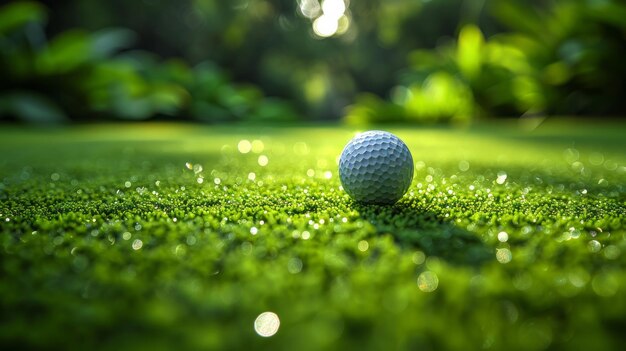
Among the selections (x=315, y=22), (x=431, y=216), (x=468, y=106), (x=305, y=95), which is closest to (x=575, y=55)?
(x=468, y=106)

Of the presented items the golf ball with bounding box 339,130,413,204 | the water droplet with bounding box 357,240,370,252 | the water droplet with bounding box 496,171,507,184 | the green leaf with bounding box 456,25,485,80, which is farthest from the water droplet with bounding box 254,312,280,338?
the green leaf with bounding box 456,25,485,80

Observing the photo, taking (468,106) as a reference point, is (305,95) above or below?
above

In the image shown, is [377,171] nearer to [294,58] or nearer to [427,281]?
[427,281]

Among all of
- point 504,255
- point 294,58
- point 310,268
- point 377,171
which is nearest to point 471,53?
point 377,171

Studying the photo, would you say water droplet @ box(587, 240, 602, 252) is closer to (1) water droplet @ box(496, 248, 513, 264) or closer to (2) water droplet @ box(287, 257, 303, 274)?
(1) water droplet @ box(496, 248, 513, 264)

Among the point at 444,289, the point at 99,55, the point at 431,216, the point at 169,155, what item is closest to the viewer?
the point at 444,289

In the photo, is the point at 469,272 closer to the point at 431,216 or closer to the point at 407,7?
the point at 431,216

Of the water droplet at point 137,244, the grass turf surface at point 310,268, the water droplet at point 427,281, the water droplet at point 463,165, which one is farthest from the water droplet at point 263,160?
the water droplet at point 427,281

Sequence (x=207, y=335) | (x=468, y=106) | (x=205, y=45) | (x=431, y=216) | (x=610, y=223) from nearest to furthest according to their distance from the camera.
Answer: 1. (x=207, y=335)
2. (x=610, y=223)
3. (x=431, y=216)
4. (x=468, y=106)
5. (x=205, y=45)
